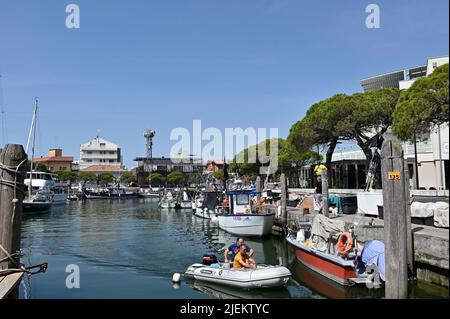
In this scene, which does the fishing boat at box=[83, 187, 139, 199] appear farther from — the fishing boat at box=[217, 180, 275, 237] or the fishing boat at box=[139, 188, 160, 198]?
the fishing boat at box=[217, 180, 275, 237]

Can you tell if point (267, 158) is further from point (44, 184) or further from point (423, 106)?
point (423, 106)

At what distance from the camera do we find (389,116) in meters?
35.1

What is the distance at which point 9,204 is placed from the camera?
6.58 metres

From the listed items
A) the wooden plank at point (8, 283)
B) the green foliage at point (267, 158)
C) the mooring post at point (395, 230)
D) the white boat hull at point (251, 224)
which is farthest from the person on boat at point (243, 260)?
the green foliage at point (267, 158)

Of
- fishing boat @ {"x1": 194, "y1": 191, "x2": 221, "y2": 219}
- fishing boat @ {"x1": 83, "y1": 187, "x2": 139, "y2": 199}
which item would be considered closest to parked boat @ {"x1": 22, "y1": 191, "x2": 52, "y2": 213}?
fishing boat @ {"x1": 194, "y1": 191, "x2": 221, "y2": 219}

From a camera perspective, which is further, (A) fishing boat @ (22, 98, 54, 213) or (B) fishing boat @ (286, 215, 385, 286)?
(A) fishing boat @ (22, 98, 54, 213)

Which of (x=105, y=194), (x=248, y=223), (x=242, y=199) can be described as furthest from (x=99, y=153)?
(x=248, y=223)

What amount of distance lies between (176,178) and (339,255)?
98120 millimetres

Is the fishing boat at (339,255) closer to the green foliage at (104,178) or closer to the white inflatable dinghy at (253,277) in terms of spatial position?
the white inflatable dinghy at (253,277)

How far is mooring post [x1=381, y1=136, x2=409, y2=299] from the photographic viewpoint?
8.79 m

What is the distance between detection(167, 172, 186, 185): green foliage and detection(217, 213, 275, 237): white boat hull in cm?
8438

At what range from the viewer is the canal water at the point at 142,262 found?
1315cm
